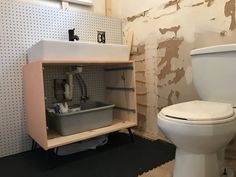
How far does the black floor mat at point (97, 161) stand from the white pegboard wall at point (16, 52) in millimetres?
157

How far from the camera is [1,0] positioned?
4.75 feet

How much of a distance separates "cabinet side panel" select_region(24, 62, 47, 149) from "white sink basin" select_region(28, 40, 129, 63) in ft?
0.32

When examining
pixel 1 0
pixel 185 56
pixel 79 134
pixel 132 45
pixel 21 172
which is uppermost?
pixel 1 0

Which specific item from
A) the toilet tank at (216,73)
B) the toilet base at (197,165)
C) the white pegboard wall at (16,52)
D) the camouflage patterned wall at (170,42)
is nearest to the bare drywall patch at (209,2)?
the camouflage patterned wall at (170,42)

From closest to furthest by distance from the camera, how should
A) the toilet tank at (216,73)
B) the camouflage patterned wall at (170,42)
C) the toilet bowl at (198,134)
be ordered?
the toilet bowl at (198,134), the toilet tank at (216,73), the camouflage patterned wall at (170,42)

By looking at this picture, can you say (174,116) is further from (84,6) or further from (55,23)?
(84,6)

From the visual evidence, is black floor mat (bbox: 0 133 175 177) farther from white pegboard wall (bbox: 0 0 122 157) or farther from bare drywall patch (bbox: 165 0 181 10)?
bare drywall patch (bbox: 165 0 181 10)

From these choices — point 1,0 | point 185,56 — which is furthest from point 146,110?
point 1,0

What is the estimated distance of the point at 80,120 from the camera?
1.48 metres

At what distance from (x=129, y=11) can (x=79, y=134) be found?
126 centimetres

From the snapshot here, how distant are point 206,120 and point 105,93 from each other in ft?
4.12

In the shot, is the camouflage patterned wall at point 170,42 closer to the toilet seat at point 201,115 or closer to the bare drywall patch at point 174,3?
the bare drywall patch at point 174,3

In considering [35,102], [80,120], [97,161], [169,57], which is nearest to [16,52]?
[35,102]

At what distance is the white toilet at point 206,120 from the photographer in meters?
0.91
